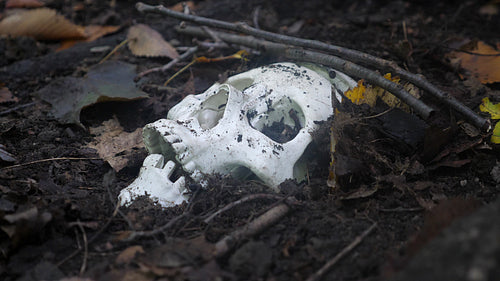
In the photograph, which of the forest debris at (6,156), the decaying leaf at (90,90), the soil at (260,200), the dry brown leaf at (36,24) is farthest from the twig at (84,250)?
the dry brown leaf at (36,24)

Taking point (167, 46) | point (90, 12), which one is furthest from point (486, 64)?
point (90, 12)

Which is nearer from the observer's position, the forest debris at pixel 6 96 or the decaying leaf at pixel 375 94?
the decaying leaf at pixel 375 94

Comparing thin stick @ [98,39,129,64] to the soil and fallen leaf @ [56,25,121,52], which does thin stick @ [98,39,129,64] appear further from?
the soil

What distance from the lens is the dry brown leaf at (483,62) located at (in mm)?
3326

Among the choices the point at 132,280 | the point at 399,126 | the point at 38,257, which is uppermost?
the point at 399,126

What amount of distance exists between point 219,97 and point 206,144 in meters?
0.45

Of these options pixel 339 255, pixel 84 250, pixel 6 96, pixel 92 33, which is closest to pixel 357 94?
pixel 339 255

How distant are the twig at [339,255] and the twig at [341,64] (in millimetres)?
904

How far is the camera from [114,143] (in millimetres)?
3020

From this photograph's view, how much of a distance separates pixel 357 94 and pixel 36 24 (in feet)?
11.8

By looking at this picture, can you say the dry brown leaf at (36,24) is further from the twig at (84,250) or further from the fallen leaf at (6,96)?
the twig at (84,250)

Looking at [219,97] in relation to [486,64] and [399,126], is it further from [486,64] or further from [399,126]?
[486,64]

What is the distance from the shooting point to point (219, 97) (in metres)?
2.61

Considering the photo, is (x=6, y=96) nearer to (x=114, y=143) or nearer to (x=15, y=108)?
(x=15, y=108)
